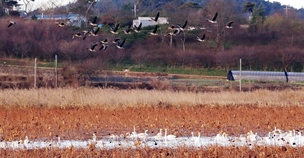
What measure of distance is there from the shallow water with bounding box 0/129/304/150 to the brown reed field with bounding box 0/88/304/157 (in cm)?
64

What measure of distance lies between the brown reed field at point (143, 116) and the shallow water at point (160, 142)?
638 millimetres

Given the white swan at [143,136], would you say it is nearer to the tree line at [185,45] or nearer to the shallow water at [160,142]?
the shallow water at [160,142]

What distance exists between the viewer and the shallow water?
42.7ft

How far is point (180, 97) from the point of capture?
79.9 feet

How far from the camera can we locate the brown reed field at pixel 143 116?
39.8 feet

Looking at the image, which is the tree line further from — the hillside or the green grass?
the green grass

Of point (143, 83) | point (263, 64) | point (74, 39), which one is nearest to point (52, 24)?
point (74, 39)

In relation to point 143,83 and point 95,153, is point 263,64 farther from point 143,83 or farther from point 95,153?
point 95,153

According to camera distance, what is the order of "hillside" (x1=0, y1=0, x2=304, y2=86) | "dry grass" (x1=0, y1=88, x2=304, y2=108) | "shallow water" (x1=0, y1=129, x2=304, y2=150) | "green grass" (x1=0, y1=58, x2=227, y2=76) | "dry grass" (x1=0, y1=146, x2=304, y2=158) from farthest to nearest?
1. "hillside" (x1=0, y1=0, x2=304, y2=86)
2. "green grass" (x1=0, y1=58, x2=227, y2=76)
3. "dry grass" (x1=0, y1=88, x2=304, y2=108)
4. "shallow water" (x1=0, y1=129, x2=304, y2=150)
5. "dry grass" (x1=0, y1=146, x2=304, y2=158)

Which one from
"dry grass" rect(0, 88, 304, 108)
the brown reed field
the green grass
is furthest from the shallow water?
the green grass

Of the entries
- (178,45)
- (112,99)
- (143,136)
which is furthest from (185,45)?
(143,136)

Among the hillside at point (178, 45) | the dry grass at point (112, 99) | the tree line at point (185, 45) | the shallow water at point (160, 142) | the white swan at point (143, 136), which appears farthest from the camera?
the tree line at point (185, 45)

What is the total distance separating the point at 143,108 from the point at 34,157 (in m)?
11.4

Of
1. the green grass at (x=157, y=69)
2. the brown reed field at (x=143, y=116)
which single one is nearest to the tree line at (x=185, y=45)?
the green grass at (x=157, y=69)
